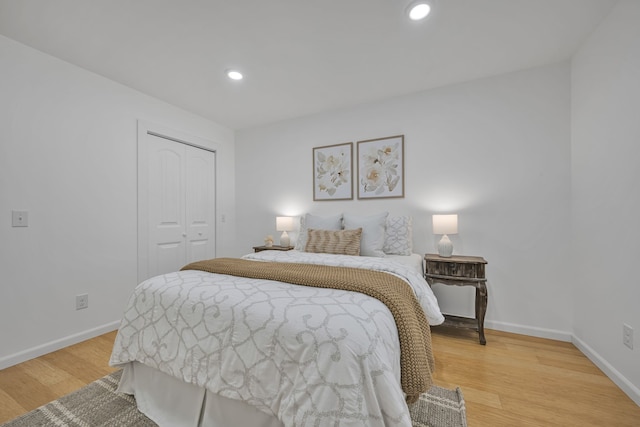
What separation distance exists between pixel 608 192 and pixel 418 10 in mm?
1729

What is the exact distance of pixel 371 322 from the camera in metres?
1.04

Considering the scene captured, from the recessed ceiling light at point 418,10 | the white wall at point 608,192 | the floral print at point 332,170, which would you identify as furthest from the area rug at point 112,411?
the recessed ceiling light at point 418,10

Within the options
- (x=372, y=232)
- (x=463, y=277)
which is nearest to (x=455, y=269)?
(x=463, y=277)

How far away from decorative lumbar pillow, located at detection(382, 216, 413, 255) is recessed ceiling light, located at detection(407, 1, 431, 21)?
1646 millimetres

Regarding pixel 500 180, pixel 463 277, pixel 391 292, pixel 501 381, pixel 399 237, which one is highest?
pixel 500 180

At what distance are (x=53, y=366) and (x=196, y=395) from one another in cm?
150

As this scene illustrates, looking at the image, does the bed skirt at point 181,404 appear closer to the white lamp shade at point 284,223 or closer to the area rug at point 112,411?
the area rug at point 112,411

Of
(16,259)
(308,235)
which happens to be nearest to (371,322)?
(308,235)

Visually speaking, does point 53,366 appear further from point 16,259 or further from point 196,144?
point 196,144

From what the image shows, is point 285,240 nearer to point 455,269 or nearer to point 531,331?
point 455,269

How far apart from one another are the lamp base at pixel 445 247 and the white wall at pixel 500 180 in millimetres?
245

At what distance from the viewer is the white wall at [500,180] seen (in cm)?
236

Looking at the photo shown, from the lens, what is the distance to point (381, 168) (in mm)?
3057

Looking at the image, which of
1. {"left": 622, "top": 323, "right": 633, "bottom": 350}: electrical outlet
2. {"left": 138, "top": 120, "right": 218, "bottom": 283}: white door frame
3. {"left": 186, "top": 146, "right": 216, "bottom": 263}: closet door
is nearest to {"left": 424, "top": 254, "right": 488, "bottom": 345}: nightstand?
{"left": 622, "top": 323, "right": 633, "bottom": 350}: electrical outlet
